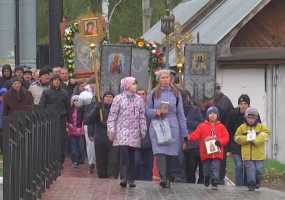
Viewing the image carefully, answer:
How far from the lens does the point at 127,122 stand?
14.1m

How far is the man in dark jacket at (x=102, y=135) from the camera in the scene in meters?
15.8

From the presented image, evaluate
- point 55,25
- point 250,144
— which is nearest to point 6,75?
point 55,25

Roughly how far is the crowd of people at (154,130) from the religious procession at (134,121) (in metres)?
0.02

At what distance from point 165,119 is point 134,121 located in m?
0.47

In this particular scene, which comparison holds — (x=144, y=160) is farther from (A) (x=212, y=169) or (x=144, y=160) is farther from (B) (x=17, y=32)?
(B) (x=17, y=32)

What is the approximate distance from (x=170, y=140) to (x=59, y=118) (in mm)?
2906

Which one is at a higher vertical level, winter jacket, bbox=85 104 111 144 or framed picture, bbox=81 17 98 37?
framed picture, bbox=81 17 98 37

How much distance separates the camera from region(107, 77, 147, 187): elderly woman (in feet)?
46.1

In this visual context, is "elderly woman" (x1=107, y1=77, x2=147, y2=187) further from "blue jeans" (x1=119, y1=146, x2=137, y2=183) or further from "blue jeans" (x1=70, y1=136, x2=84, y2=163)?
"blue jeans" (x1=70, y1=136, x2=84, y2=163)

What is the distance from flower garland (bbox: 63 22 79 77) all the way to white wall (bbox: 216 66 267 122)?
565 centimetres

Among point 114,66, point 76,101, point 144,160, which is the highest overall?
point 114,66

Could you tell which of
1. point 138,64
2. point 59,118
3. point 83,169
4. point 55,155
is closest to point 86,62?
point 138,64

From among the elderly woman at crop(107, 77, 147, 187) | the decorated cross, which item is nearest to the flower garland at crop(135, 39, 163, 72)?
the decorated cross

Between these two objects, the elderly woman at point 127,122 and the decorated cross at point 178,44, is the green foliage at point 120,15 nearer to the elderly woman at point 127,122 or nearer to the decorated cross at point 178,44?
the decorated cross at point 178,44
